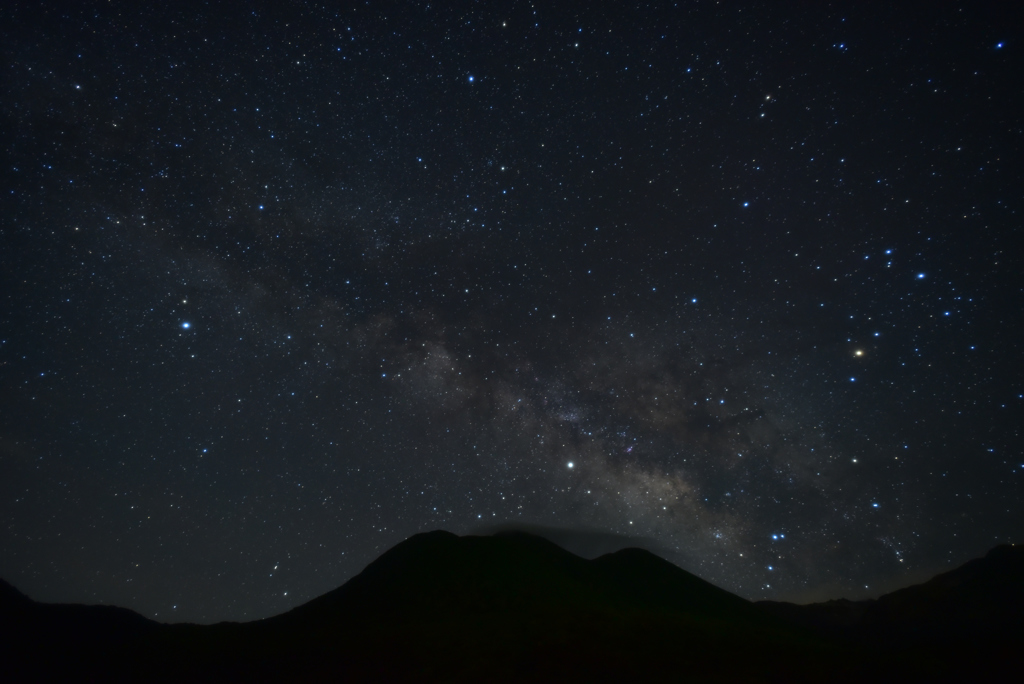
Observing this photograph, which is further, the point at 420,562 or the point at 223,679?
the point at 420,562

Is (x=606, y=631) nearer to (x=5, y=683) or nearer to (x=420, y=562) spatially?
(x=420, y=562)

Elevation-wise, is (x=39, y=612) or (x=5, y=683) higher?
(x=39, y=612)

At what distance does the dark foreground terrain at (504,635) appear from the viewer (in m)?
13.8

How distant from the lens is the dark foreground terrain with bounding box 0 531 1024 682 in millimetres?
13797

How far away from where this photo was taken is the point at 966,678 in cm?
1230

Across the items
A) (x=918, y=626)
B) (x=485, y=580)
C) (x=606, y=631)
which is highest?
(x=485, y=580)

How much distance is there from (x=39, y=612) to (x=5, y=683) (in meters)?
12.9

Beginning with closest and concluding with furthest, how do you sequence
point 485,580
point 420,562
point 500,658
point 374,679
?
point 374,679 < point 500,658 < point 485,580 < point 420,562

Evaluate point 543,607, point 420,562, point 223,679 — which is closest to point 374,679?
point 223,679

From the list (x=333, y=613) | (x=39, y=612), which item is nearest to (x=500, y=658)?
(x=333, y=613)

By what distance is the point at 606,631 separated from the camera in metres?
17.2

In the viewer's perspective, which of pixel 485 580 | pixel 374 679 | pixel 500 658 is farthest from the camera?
pixel 485 580

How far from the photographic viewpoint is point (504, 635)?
17.4 m

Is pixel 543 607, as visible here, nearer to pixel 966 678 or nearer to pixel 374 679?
pixel 374 679
